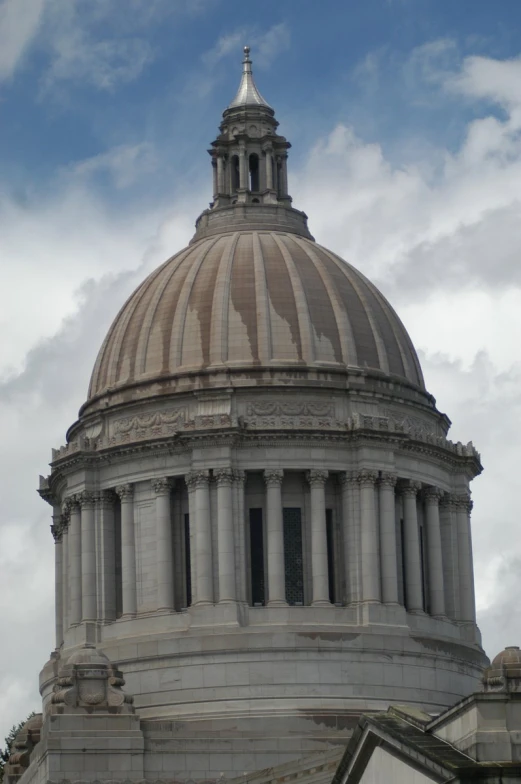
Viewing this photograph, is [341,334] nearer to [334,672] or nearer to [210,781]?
[334,672]

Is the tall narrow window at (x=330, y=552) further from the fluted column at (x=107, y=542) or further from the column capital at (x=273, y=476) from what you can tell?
the fluted column at (x=107, y=542)

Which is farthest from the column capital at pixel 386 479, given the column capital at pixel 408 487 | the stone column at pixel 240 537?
the stone column at pixel 240 537

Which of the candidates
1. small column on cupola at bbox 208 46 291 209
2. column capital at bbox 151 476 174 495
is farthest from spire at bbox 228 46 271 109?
column capital at bbox 151 476 174 495

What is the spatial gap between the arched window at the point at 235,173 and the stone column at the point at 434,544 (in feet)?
52.0

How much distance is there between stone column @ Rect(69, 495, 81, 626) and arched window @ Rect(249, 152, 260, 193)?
53.2 feet

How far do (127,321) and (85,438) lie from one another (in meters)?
5.58

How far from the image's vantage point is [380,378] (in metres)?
91.8

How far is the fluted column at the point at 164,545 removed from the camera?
88.0 metres

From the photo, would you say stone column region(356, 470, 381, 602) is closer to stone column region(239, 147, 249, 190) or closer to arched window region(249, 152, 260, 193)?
stone column region(239, 147, 249, 190)

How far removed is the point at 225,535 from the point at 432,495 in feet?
32.9

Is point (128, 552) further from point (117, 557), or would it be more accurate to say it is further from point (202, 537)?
point (202, 537)

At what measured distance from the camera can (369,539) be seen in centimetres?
8856

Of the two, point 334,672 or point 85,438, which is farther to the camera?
point 85,438

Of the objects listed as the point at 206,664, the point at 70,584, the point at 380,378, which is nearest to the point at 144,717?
the point at 206,664
